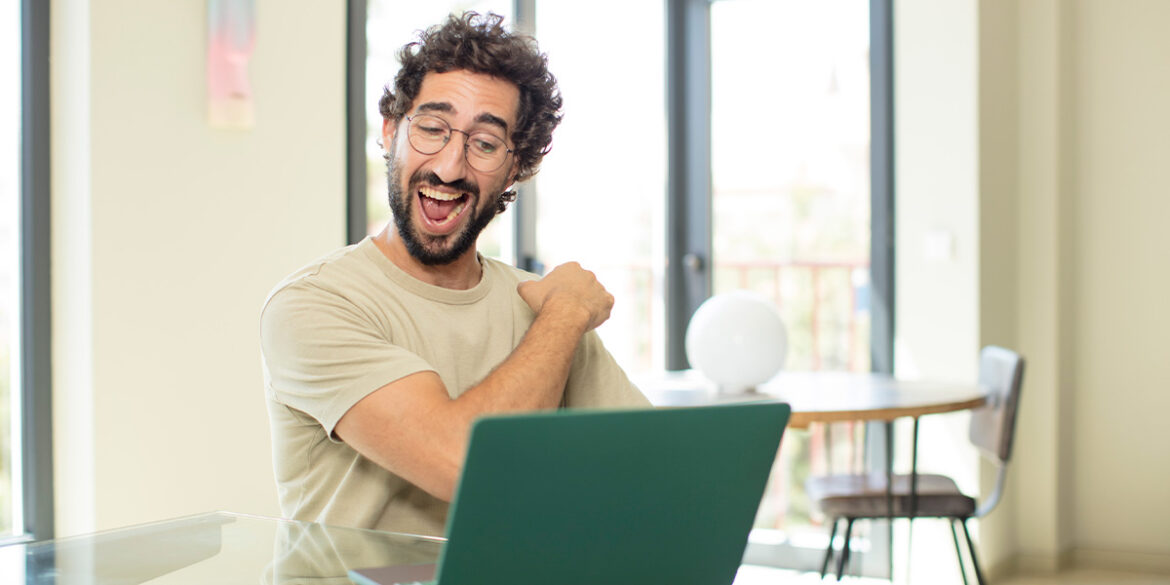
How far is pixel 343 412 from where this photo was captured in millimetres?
1243

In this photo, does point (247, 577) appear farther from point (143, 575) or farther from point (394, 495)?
point (394, 495)

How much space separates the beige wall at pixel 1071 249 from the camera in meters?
3.65

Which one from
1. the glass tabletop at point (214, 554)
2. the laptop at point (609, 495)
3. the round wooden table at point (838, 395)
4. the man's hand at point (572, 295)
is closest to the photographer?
the laptop at point (609, 495)

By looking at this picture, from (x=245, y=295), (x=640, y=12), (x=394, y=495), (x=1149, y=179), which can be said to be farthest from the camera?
(x=640, y=12)

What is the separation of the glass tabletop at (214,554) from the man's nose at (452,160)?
1.56 feet

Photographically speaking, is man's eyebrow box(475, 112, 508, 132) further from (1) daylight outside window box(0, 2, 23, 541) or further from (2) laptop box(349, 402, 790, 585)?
(1) daylight outside window box(0, 2, 23, 541)

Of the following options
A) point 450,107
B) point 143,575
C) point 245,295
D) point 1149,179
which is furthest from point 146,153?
point 1149,179

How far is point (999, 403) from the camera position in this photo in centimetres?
293

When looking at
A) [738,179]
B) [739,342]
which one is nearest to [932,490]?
[739,342]

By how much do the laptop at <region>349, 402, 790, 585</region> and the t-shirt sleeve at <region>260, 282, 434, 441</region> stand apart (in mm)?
331

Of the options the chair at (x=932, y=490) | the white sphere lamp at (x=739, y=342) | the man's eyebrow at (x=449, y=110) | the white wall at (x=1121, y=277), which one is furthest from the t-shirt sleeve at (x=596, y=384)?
the white wall at (x=1121, y=277)

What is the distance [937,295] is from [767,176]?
782mm

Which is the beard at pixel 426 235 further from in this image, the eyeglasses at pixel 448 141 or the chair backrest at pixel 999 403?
the chair backrest at pixel 999 403

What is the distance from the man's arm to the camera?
3.92 feet
